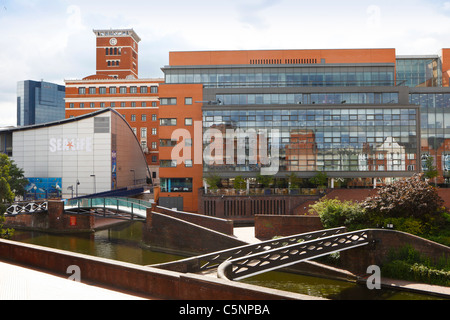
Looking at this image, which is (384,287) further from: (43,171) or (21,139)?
(21,139)

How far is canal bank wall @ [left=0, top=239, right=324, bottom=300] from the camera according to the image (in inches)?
391

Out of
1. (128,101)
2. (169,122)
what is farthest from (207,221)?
(128,101)

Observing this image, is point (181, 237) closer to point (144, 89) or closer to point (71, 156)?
point (71, 156)

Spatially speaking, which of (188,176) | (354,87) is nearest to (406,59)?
(354,87)

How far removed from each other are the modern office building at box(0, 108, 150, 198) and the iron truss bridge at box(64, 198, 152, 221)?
48.6ft

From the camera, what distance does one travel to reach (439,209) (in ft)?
83.7

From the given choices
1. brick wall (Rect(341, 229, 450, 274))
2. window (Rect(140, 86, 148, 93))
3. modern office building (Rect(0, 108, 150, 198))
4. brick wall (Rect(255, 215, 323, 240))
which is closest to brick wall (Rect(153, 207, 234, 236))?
brick wall (Rect(255, 215, 323, 240))

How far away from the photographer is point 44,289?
36.6 ft

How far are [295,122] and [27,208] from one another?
93.9ft

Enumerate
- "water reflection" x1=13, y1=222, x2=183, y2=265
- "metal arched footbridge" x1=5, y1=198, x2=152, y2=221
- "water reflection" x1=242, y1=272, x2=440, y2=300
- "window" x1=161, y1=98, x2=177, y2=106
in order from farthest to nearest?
"window" x1=161, y1=98, x2=177, y2=106, "metal arched footbridge" x1=5, y1=198, x2=152, y2=221, "water reflection" x1=13, y1=222, x2=183, y2=265, "water reflection" x1=242, y1=272, x2=440, y2=300

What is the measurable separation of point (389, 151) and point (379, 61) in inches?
526

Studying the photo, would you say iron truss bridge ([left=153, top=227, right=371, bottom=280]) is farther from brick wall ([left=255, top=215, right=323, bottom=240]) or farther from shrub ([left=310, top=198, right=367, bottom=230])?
brick wall ([left=255, top=215, right=323, bottom=240])

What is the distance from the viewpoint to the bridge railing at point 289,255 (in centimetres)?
1658

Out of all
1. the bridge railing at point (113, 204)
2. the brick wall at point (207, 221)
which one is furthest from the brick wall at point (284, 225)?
the bridge railing at point (113, 204)
